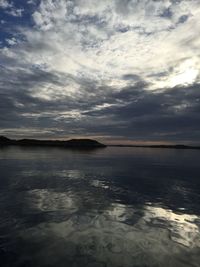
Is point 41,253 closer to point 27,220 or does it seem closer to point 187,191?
point 27,220

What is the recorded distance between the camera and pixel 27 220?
14688mm

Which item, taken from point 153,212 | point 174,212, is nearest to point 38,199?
point 153,212

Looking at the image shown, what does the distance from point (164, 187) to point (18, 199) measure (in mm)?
16507

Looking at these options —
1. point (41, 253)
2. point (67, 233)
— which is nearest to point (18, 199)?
point (67, 233)

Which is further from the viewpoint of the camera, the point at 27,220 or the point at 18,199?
the point at 18,199

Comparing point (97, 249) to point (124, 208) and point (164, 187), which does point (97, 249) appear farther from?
point (164, 187)

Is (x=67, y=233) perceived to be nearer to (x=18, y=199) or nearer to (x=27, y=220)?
(x=27, y=220)

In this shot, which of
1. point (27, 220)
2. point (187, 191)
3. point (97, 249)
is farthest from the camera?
point (187, 191)

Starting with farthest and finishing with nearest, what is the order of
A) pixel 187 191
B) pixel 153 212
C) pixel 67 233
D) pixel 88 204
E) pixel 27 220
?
1. pixel 187 191
2. pixel 88 204
3. pixel 153 212
4. pixel 27 220
5. pixel 67 233

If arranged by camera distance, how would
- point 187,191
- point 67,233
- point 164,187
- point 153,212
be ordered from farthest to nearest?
point 164,187 → point 187,191 → point 153,212 → point 67,233

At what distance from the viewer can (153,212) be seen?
17484 mm

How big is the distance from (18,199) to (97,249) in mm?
10742

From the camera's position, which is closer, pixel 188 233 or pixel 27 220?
pixel 188 233

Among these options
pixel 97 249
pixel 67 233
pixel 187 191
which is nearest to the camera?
pixel 97 249
